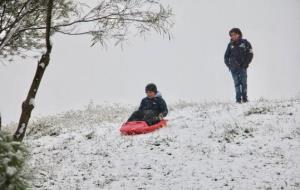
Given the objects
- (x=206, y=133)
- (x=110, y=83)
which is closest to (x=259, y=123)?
(x=206, y=133)

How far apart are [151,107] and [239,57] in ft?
11.0

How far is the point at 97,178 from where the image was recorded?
11.3 meters

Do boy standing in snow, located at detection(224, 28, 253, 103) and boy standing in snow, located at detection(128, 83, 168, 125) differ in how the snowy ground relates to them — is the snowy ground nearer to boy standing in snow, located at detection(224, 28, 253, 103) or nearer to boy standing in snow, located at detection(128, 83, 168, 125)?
boy standing in snow, located at detection(128, 83, 168, 125)

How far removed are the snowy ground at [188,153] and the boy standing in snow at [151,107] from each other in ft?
1.47

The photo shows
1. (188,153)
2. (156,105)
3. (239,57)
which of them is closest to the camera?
(188,153)

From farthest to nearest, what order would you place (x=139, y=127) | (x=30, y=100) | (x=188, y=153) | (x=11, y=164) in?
(x=139, y=127) → (x=188, y=153) → (x=30, y=100) → (x=11, y=164)

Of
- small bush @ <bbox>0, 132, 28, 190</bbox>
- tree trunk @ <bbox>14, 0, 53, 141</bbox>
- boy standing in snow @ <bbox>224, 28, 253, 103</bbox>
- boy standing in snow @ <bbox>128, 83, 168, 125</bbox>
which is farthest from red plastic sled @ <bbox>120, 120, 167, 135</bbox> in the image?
small bush @ <bbox>0, 132, 28, 190</bbox>

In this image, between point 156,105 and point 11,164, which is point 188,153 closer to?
point 156,105

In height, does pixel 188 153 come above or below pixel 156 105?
below

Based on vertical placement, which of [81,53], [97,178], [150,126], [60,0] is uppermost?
[81,53]

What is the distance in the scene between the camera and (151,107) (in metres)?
15.2

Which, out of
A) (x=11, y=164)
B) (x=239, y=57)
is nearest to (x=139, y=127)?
(x=239, y=57)

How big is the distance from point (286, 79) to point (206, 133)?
111 meters

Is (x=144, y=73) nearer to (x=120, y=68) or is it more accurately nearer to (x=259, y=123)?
(x=120, y=68)
